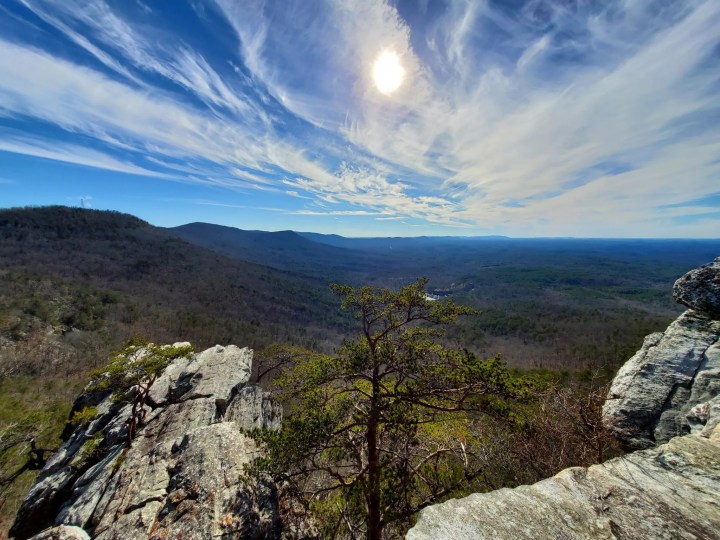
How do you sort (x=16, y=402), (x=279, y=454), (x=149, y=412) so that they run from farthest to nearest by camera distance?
(x=16, y=402) < (x=149, y=412) < (x=279, y=454)

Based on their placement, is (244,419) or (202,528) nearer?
(202,528)

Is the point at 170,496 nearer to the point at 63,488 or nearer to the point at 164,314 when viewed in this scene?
the point at 63,488

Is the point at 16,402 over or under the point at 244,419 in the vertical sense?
under

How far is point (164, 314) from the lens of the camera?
88438mm

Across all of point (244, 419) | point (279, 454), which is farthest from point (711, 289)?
point (244, 419)

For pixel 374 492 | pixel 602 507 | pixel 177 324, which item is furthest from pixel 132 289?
pixel 602 507

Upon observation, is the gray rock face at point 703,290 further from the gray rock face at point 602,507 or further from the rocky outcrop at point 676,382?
the gray rock face at point 602,507

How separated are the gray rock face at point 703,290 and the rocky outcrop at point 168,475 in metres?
17.0

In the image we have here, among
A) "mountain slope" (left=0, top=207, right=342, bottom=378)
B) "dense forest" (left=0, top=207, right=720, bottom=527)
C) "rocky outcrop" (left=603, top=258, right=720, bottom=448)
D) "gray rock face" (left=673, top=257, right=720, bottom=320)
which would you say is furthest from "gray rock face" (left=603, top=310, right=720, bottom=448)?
"mountain slope" (left=0, top=207, right=342, bottom=378)

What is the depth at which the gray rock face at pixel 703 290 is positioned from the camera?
11.9m

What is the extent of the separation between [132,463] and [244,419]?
19.5 feet

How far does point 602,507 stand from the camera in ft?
17.5

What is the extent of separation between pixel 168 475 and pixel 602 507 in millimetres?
12796

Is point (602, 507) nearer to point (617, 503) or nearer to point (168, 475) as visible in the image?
point (617, 503)
